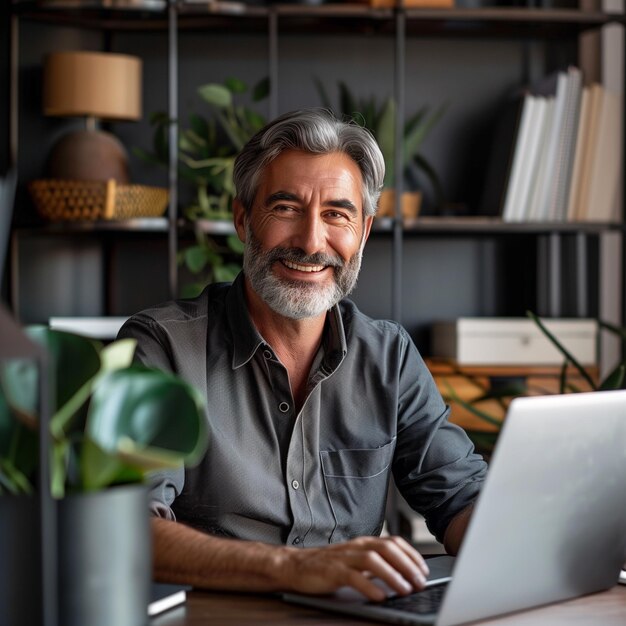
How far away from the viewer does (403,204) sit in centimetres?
320

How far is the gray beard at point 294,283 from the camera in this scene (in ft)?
6.23

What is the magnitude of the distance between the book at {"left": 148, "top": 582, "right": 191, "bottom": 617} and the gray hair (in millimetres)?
958

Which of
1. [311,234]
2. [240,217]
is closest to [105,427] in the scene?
[311,234]

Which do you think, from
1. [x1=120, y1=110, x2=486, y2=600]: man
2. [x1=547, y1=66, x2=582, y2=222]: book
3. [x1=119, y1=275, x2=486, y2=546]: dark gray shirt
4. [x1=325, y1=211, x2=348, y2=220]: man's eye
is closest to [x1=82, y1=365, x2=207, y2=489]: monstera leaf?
[x1=120, y1=110, x2=486, y2=600]: man

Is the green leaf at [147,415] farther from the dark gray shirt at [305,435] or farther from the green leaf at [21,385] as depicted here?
the dark gray shirt at [305,435]

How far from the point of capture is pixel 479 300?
Answer: 3.44m

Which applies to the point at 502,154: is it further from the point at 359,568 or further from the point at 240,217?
the point at 359,568

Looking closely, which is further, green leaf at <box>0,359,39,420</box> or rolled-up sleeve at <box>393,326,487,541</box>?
rolled-up sleeve at <box>393,326,487,541</box>

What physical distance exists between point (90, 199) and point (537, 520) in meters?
2.08

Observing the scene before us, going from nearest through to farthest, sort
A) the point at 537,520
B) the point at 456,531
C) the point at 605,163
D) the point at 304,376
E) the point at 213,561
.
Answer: the point at 537,520, the point at 213,561, the point at 456,531, the point at 304,376, the point at 605,163

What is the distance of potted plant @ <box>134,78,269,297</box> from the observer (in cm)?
300

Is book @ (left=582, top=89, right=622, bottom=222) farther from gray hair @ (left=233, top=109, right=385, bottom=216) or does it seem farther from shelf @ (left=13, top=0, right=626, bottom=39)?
gray hair @ (left=233, top=109, right=385, bottom=216)

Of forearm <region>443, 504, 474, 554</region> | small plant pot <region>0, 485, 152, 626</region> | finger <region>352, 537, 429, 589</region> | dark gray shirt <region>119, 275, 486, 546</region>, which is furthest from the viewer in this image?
dark gray shirt <region>119, 275, 486, 546</region>

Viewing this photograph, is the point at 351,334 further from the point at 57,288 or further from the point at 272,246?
the point at 57,288
